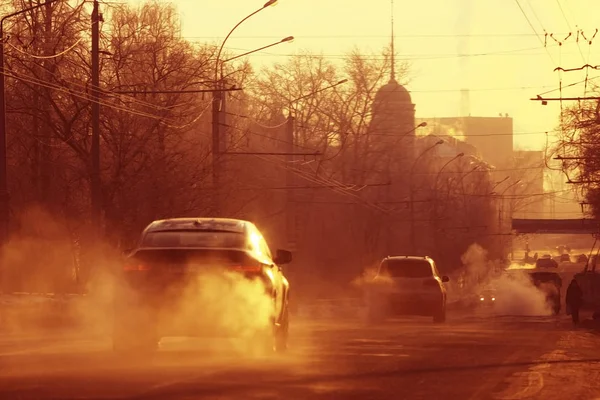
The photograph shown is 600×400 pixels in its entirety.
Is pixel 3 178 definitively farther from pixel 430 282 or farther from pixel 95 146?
pixel 430 282

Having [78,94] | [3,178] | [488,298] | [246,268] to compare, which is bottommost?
[488,298]

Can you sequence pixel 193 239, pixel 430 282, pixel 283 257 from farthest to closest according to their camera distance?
pixel 430 282, pixel 283 257, pixel 193 239

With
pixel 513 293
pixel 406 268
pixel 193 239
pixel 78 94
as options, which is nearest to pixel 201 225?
pixel 193 239

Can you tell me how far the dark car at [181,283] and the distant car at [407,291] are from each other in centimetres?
1736

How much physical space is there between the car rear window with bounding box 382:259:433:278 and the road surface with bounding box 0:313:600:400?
12772 mm

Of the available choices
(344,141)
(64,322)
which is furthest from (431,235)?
(64,322)

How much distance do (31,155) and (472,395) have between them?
3752cm

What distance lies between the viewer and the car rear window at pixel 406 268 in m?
34.8

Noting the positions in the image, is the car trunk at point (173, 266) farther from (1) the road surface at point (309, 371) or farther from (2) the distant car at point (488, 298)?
(2) the distant car at point (488, 298)

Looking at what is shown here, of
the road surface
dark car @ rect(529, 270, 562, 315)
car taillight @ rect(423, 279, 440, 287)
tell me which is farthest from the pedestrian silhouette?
dark car @ rect(529, 270, 562, 315)

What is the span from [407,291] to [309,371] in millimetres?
19534

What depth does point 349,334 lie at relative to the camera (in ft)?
79.7

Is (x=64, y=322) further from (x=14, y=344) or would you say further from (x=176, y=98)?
(x=176, y=98)

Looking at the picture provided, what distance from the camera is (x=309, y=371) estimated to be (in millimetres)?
14938
